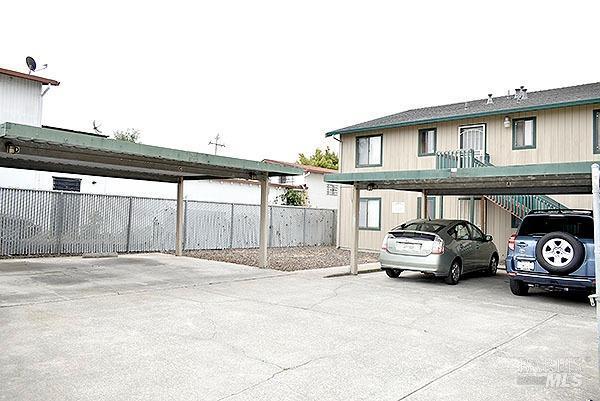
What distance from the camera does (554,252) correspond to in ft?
28.5

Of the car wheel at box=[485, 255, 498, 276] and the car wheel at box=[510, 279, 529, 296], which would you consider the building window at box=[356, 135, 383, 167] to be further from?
the car wheel at box=[510, 279, 529, 296]

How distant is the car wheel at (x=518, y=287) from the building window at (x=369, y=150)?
11.4 m

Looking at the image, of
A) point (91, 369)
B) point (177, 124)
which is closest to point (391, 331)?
point (91, 369)

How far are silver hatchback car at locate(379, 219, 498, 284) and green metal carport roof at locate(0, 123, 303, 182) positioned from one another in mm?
3475

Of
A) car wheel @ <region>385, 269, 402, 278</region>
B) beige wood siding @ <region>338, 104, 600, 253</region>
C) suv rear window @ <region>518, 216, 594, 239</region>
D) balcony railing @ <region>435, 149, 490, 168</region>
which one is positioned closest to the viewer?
suv rear window @ <region>518, 216, 594, 239</region>

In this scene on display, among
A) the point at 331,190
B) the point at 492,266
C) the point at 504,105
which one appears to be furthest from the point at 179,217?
the point at 331,190

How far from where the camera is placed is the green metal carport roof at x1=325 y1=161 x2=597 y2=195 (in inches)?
355

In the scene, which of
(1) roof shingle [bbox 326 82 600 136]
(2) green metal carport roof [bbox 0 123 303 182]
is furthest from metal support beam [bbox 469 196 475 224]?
(2) green metal carport roof [bbox 0 123 303 182]

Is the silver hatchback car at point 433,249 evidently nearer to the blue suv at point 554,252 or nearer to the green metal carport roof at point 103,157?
the blue suv at point 554,252

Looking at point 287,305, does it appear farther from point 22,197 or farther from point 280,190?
point 280,190

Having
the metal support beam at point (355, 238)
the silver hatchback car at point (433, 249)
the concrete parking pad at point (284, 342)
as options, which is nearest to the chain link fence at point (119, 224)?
the concrete parking pad at point (284, 342)

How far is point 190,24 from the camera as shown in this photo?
48.7 feet

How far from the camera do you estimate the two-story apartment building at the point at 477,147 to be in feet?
52.0

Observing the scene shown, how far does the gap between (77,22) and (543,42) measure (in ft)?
50.9
